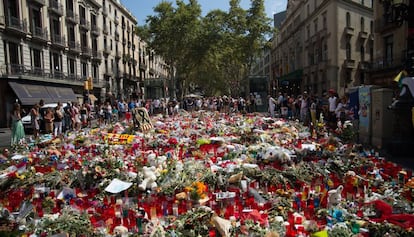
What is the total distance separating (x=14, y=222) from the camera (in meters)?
3.96

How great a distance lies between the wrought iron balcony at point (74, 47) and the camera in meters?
33.3

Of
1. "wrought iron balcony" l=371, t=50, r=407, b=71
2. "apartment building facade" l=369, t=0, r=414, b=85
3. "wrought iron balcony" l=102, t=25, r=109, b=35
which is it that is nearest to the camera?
"apartment building facade" l=369, t=0, r=414, b=85

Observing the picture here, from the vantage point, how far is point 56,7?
3064 centimetres

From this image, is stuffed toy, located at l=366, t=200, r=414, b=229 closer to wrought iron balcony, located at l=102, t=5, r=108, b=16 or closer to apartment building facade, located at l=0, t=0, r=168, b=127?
apartment building facade, located at l=0, t=0, r=168, b=127

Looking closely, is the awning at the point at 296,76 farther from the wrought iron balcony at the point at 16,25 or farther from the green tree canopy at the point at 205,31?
the wrought iron balcony at the point at 16,25

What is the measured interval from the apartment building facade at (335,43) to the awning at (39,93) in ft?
92.9

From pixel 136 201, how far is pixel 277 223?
2.30 metres

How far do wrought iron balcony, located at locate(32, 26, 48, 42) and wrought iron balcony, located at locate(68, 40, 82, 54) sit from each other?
4537mm

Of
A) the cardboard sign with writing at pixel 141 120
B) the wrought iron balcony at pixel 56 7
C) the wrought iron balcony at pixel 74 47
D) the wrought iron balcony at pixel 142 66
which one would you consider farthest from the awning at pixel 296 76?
the cardboard sign with writing at pixel 141 120

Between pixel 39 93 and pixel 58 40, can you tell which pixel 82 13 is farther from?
pixel 39 93

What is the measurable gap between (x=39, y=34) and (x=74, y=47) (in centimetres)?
623

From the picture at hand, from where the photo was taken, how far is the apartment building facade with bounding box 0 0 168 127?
23859 millimetres

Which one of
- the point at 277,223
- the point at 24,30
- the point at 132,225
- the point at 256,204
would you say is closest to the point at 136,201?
the point at 132,225

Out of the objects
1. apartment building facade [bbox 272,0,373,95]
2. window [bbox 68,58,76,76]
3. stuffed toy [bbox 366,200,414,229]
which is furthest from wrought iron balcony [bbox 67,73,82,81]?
stuffed toy [bbox 366,200,414,229]
